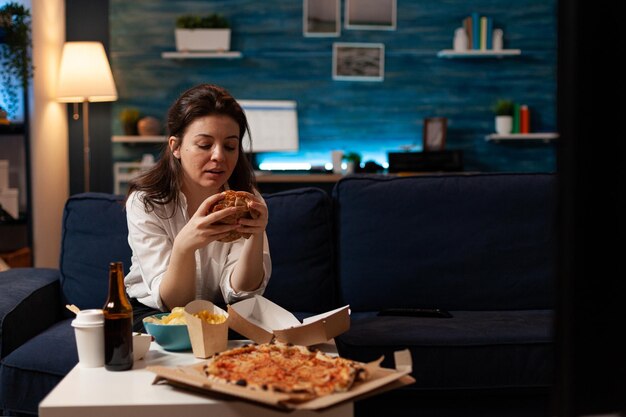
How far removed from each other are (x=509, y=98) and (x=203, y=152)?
400 cm

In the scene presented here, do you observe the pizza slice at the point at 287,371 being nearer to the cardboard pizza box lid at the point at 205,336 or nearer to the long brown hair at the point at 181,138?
the cardboard pizza box lid at the point at 205,336

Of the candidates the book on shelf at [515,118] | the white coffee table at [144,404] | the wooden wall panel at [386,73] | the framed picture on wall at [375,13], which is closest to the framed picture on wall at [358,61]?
the wooden wall panel at [386,73]

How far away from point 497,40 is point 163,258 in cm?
408

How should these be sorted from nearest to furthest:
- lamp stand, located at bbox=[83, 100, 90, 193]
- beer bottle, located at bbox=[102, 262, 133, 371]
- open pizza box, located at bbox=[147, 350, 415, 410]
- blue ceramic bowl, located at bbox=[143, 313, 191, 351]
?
open pizza box, located at bbox=[147, 350, 415, 410], beer bottle, located at bbox=[102, 262, 133, 371], blue ceramic bowl, located at bbox=[143, 313, 191, 351], lamp stand, located at bbox=[83, 100, 90, 193]

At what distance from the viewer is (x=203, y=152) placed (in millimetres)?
1916

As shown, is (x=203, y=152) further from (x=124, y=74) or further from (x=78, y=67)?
(x=124, y=74)

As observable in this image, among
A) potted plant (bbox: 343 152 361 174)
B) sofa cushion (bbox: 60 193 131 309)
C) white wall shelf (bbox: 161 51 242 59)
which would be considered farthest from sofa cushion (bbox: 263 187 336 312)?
white wall shelf (bbox: 161 51 242 59)

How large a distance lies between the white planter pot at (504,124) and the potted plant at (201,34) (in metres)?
2.11

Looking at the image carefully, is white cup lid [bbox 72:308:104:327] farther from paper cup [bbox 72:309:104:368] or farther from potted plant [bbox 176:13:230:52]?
potted plant [bbox 176:13:230:52]

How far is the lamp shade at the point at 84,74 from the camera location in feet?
15.6

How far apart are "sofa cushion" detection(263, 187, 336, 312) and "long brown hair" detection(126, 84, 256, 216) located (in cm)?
32

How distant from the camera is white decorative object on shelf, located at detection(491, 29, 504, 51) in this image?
5297 mm

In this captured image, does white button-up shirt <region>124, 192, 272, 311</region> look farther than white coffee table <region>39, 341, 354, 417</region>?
Yes

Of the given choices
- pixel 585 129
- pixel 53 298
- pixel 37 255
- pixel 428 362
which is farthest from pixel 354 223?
pixel 37 255
